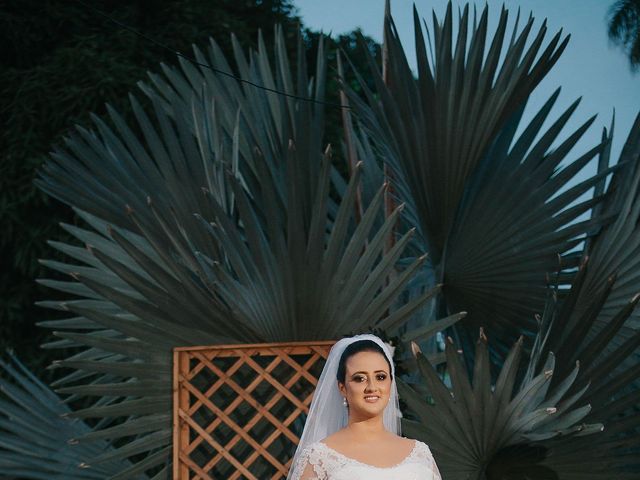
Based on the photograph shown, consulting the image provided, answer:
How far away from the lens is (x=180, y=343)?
17.3 ft

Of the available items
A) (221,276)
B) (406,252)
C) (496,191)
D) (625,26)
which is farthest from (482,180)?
(625,26)

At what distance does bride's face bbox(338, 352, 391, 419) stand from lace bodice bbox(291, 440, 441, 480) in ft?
0.46

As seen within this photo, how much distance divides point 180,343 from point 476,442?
5.07 feet

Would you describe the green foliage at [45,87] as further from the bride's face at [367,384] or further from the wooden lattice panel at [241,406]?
the bride's face at [367,384]

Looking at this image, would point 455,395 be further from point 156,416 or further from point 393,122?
point 393,122

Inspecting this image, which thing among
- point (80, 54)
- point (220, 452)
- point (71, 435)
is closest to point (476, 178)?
point (220, 452)

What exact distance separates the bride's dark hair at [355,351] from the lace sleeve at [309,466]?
9.1 inches

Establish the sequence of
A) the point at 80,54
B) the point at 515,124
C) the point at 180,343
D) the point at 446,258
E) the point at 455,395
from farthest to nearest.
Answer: the point at 80,54 → the point at 515,124 → the point at 446,258 → the point at 180,343 → the point at 455,395

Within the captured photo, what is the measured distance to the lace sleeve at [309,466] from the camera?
3.41 metres

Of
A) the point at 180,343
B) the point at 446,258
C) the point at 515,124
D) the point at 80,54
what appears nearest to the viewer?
the point at 180,343

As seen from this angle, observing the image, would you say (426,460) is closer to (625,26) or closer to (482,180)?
(482,180)

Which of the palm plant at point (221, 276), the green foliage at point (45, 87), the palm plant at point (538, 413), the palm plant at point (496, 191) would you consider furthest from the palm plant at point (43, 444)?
the green foliage at point (45, 87)

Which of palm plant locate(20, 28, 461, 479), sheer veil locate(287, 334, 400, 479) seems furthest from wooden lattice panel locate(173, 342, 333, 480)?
sheer veil locate(287, 334, 400, 479)

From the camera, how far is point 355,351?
3457 mm
